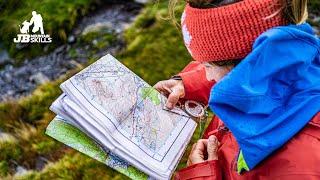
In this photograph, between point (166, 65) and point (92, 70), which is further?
point (166, 65)

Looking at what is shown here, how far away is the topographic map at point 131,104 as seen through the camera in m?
2.69

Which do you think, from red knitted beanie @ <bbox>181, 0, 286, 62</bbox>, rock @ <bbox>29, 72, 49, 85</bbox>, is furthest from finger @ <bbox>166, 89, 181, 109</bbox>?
rock @ <bbox>29, 72, 49, 85</bbox>

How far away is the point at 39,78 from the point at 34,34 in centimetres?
56

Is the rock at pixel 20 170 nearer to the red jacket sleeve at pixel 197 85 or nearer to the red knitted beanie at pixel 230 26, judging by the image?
the red jacket sleeve at pixel 197 85

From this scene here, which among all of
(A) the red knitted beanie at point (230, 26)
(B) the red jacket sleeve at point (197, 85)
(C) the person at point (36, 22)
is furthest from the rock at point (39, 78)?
(A) the red knitted beanie at point (230, 26)

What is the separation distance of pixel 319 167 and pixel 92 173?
2.53 metres

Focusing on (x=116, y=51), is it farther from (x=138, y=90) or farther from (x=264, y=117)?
(x=264, y=117)

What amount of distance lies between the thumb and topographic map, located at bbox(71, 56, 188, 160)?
8.6 inches

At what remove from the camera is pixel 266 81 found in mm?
2107

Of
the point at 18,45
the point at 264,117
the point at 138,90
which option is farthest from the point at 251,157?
the point at 18,45

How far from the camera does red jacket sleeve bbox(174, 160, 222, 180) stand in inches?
99.3

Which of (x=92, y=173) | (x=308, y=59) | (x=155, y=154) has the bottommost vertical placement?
(x=92, y=173)

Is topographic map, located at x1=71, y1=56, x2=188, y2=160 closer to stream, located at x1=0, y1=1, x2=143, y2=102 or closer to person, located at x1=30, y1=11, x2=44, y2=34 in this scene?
stream, located at x1=0, y1=1, x2=143, y2=102

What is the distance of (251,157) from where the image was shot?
2172 mm
